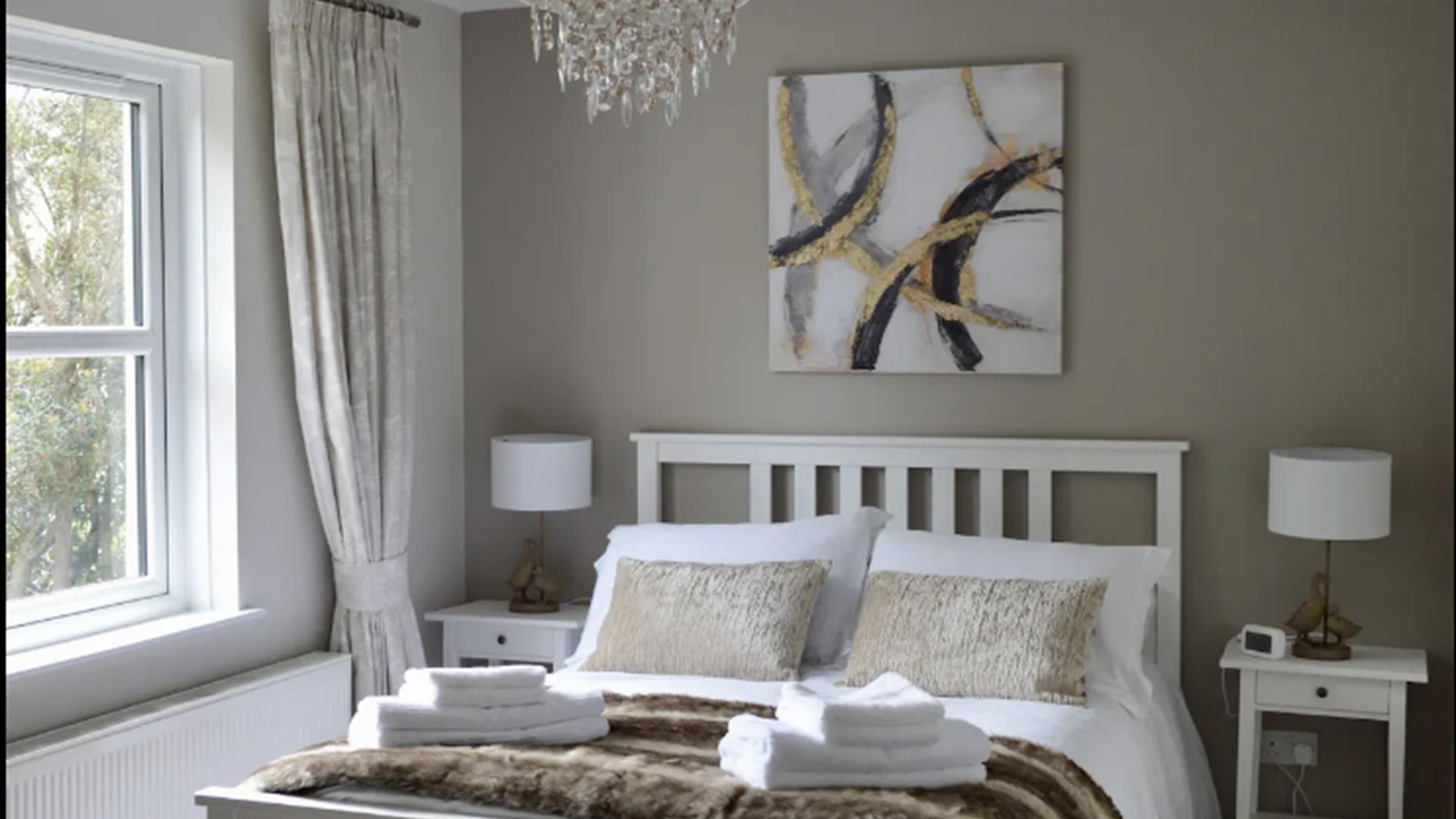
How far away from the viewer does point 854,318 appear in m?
4.05

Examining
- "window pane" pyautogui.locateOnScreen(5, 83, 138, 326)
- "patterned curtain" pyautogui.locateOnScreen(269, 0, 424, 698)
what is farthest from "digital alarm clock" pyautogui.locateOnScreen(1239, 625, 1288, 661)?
"window pane" pyautogui.locateOnScreen(5, 83, 138, 326)

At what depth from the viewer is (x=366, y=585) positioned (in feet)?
12.5

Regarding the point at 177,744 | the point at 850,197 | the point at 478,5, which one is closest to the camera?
the point at 177,744

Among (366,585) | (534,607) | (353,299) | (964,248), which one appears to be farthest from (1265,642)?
(353,299)

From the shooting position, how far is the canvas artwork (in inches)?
152

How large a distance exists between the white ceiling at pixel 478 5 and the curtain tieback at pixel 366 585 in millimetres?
1712

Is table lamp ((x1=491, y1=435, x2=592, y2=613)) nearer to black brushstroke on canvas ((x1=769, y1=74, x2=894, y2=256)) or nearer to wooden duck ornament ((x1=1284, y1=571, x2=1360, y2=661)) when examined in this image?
black brushstroke on canvas ((x1=769, y1=74, x2=894, y2=256))

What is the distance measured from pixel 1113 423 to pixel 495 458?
5.78 ft

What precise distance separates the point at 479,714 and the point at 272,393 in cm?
130

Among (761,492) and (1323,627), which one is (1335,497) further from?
(761,492)

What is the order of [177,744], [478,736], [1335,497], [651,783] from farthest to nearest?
[1335,497]
[177,744]
[478,736]
[651,783]

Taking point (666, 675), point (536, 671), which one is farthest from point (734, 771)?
point (666, 675)

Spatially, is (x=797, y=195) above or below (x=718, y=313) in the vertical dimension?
above

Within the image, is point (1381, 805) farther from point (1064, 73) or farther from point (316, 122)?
point (316, 122)
